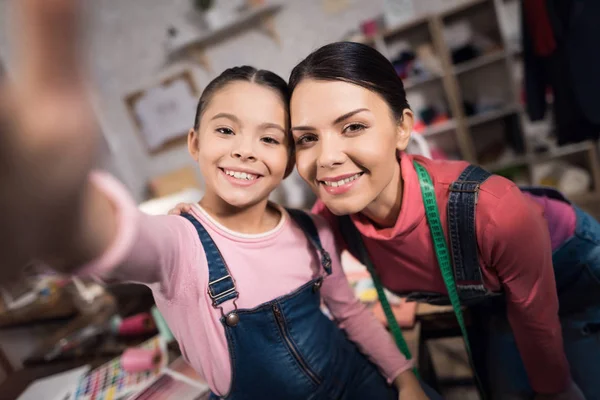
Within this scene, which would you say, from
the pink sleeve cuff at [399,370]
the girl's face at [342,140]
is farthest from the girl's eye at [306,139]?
the pink sleeve cuff at [399,370]

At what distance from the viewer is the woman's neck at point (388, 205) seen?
33.8 inches

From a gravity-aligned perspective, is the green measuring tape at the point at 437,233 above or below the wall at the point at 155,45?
below

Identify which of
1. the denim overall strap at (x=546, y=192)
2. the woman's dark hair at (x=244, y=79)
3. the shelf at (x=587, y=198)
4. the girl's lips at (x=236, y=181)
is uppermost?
the woman's dark hair at (x=244, y=79)

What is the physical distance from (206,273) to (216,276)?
19mm

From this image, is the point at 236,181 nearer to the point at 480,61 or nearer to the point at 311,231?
the point at 311,231

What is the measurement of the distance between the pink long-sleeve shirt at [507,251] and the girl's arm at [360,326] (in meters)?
0.09

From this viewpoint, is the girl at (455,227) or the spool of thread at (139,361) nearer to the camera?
the girl at (455,227)

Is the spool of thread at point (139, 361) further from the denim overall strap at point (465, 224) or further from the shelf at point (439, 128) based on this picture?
the shelf at point (439, 128)

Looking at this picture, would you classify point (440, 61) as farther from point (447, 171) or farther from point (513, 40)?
point (447, 171)

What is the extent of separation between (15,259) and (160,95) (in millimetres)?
3247

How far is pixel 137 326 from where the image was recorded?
1398 mm

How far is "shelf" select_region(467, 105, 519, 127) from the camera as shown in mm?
2602

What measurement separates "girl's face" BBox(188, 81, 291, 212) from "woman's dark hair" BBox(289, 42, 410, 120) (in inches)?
3.5

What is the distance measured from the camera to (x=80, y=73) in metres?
0.29
